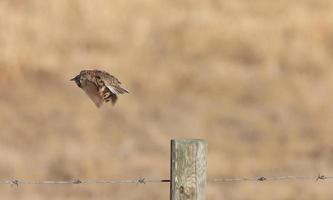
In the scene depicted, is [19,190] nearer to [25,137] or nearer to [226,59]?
[25,137]

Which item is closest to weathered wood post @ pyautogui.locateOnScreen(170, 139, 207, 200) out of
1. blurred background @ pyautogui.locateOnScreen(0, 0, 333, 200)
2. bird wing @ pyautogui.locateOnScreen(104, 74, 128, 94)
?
bird wing @ pyautogui.locateOnScreen(104, 74, 128, 94)

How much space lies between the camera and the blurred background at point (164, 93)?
11.5 metres

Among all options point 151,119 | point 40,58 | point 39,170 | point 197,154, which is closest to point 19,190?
point 39,170

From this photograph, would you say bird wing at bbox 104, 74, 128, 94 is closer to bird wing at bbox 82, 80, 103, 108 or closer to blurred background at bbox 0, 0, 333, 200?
bird wing at bbox 82, 80, 103, 108

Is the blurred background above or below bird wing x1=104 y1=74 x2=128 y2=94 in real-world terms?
above

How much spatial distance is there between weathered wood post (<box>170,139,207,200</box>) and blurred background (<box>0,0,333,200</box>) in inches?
221

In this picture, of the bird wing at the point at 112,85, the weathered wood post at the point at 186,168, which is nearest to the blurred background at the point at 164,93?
the weathered wood post at the point at 186,168

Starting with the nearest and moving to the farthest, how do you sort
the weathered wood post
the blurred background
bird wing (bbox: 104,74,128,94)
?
bird wing (bbox: 104,74,128,94)
the weathered wood post
the blurred background

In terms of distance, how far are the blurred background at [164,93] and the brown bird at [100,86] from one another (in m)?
5.70

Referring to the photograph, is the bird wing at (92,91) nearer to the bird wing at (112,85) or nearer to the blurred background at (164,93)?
the bird wing at (112,85)

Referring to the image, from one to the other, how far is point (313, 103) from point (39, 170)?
424cm

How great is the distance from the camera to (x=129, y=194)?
1075cm

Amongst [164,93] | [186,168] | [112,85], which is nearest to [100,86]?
[112,85]

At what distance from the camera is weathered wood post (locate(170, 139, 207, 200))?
4.76 metres
